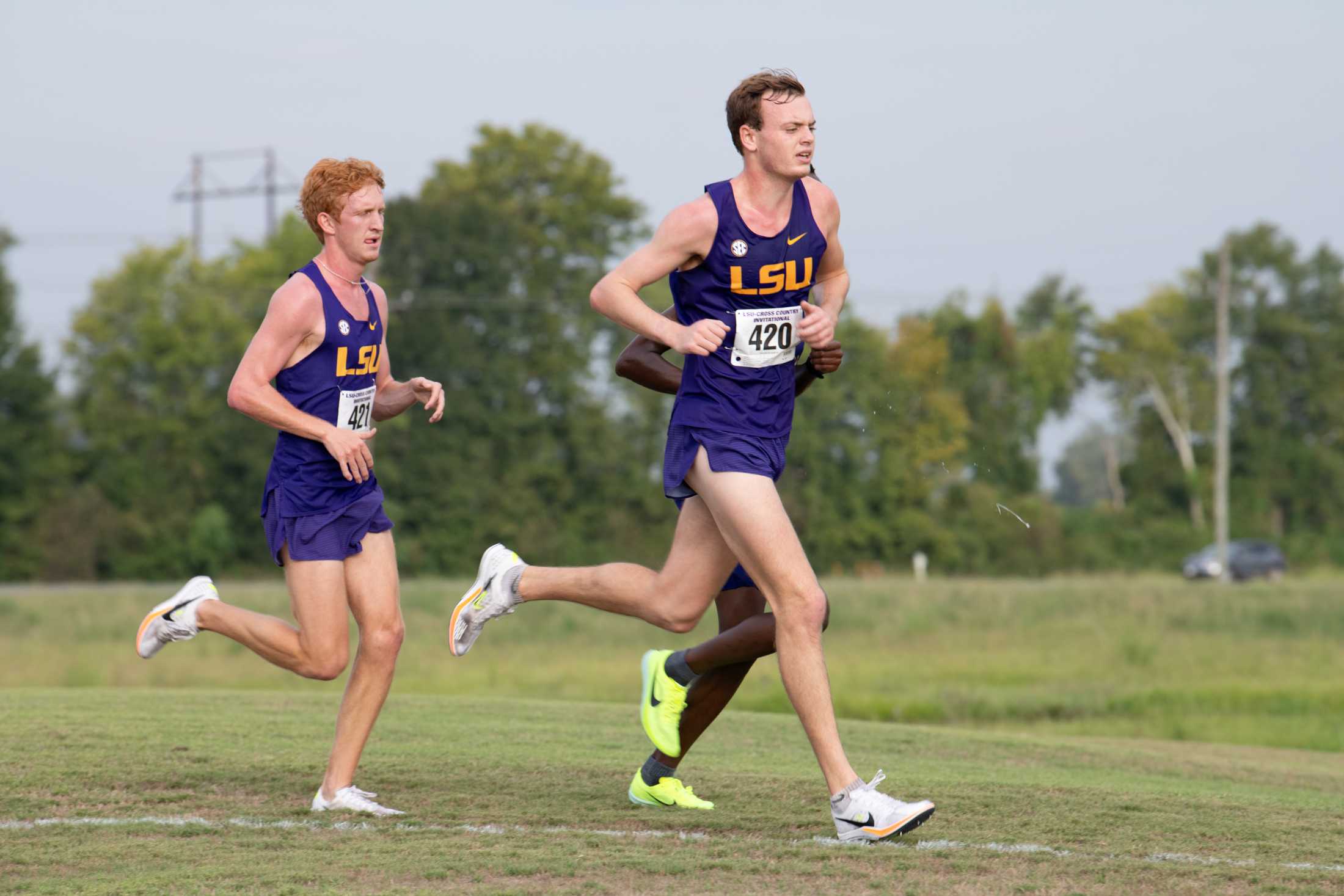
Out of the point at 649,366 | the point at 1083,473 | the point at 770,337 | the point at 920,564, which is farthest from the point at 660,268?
the point at 1083,473

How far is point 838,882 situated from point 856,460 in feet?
109

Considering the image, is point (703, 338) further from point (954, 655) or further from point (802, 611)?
point (954, 655)

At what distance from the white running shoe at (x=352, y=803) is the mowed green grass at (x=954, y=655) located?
11933mm

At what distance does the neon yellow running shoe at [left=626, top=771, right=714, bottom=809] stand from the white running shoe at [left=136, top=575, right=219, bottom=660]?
1.95 meters

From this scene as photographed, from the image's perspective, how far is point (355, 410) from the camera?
6055 millimetres

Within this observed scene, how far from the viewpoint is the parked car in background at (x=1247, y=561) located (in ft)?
157

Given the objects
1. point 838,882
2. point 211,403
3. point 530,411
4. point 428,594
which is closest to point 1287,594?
point 428,594

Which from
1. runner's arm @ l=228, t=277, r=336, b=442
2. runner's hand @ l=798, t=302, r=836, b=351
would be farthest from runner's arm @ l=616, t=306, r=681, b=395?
runner's arm @ l=228, t=277, r=336, b=442

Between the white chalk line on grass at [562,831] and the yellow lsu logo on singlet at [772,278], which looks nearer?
the white chalk line on grass at [562,831]

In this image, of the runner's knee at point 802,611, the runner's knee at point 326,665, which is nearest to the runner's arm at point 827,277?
the runner's knee at point 802,611

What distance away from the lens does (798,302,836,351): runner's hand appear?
18.2 feet

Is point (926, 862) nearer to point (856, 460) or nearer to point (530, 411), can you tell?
point (856, 460)

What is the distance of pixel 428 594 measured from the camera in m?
28.8

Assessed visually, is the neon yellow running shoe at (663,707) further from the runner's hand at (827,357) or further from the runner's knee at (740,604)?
the runner's hand at (827,357)
